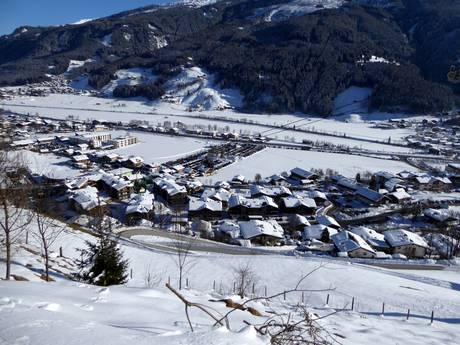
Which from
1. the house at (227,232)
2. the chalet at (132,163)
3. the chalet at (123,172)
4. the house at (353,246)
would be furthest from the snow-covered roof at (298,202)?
the chalet at (132,163)

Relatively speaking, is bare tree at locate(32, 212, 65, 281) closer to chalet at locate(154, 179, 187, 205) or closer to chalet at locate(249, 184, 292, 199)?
chalet at locate(154, 179, 187, 205)

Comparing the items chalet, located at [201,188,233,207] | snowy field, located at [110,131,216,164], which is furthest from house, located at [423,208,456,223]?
snowy field, located at [110,131,216,164]

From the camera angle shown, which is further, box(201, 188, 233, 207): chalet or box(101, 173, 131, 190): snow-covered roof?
box(101, 173, 131, 190): snow-covered roof

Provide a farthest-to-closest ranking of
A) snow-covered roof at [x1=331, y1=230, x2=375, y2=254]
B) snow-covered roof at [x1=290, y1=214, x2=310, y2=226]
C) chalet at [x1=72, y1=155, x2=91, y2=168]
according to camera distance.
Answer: chalet at [x1=72, y1=155, x2=91, y2=168] < snow-covered roof at [x1=290, y1=214, x2=310, y2=226] < snow-covered roof at [x1=331, y1=230, x2=375, y2=254]

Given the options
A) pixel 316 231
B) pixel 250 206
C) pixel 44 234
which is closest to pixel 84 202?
pixel 250 206

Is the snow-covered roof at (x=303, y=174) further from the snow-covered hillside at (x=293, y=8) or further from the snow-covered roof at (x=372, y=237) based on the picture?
the snow-covered hillside at (x=293, y=8)

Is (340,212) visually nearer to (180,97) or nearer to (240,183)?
(240,183)

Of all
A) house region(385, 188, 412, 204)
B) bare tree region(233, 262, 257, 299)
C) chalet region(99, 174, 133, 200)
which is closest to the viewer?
bare tree region(233, 262, 257, 299)
